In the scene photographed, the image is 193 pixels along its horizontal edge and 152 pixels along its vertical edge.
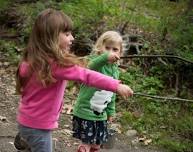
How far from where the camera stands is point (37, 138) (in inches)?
138

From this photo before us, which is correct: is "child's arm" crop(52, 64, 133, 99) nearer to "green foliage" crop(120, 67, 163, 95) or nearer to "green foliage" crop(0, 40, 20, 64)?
"green foliage" crop(120, 67, 163, 95)

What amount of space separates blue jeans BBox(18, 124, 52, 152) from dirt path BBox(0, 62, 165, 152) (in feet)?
5.42

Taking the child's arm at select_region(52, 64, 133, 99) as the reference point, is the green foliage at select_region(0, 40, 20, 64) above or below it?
below

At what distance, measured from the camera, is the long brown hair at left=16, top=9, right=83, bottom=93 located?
10.7 feet

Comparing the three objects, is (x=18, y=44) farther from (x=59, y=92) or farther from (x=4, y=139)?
(x=59, y=92)

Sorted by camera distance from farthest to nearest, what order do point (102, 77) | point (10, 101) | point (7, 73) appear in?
point (7, 73)
point (10, 101)
point (102, 77)

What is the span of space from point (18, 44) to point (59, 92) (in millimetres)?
5147

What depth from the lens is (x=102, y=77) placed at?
326cm

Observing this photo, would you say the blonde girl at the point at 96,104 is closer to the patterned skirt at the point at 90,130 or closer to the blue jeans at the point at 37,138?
the patterned skirt at the point at 90,130

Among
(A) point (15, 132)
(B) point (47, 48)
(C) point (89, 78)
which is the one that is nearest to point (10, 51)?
(A) point (15, 132)

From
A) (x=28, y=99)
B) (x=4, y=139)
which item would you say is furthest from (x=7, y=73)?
(x=28, y=99)

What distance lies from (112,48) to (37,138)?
121cm

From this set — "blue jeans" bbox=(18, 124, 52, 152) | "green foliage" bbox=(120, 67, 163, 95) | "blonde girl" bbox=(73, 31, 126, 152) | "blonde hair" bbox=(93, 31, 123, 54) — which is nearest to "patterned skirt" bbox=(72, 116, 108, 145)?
"blonde girl" bbox=(73, 31, 126, 152)

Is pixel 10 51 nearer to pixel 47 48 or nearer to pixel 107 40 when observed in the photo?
pixel 107 40
